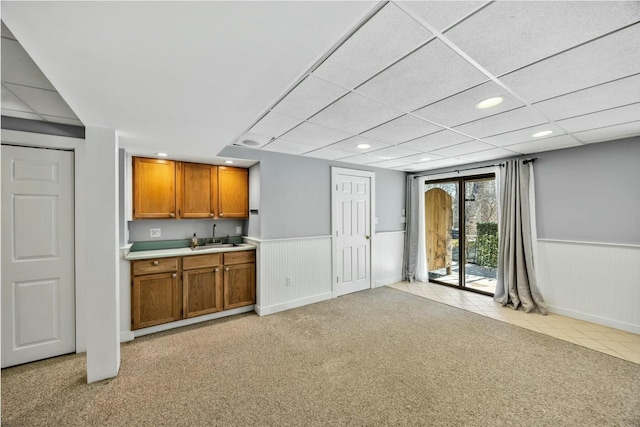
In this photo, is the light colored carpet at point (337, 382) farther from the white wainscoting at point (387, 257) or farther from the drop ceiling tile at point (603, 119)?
the drop ceiling tile at point (603, 119)

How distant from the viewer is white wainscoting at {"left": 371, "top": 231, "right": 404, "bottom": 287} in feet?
16.7

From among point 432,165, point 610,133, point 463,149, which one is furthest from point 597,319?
point 432,165

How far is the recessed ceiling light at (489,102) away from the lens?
2055mm

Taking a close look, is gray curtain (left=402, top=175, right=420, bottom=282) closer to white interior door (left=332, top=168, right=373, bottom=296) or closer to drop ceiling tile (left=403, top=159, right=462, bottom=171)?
drop ceiling tile (left=403, top=159, right=462, bottom=171)

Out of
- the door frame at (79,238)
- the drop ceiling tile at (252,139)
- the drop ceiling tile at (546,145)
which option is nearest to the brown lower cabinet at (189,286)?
the door frame at (79,238)

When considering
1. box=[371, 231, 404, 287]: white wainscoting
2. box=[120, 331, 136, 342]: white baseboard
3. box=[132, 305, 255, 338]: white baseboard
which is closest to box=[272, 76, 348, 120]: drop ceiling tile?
box=[132, 305, 255, 338]: white baseboard

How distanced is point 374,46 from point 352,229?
351 cm

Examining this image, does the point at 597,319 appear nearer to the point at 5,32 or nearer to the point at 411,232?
the point at 411,232

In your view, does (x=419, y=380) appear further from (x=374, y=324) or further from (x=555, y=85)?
(x=555, y=85)

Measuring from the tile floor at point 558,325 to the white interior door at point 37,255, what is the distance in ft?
15.8

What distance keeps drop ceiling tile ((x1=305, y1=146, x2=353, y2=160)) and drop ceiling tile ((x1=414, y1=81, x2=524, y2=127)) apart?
148cm

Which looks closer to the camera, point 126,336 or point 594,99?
point 594,99

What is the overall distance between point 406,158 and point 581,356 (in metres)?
3.07

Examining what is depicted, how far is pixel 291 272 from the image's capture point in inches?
156
